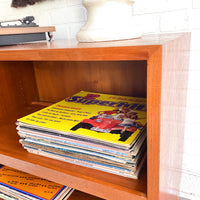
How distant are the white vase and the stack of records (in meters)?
0.58

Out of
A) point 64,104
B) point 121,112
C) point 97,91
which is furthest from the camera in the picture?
point 97,91

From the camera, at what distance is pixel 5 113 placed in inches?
39.5

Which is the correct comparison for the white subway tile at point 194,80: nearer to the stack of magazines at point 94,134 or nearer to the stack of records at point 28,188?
the stack of magazines at point 94,134

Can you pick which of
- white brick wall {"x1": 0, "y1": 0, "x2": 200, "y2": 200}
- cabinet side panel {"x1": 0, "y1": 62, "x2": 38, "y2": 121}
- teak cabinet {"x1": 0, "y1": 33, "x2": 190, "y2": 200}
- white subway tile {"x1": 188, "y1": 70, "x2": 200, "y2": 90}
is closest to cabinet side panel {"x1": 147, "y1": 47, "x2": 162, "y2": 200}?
teak cabinet {"x1": 0, "y1": 33, "x2": 190, "y2": 200}

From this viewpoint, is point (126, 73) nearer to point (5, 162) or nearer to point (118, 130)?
point (118, 130)

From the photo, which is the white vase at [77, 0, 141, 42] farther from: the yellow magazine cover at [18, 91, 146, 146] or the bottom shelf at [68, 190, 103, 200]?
the bottom shelf at [68, 190, 103, 200]

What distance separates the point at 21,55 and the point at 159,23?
0.59 metres

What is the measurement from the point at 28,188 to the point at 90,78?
1.77ft

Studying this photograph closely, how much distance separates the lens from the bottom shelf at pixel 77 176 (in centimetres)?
52

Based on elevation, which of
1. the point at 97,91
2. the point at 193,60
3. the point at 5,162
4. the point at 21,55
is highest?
the point at 21,55

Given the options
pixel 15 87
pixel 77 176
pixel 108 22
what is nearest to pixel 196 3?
pixel 108 22

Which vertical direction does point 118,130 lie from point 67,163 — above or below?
above

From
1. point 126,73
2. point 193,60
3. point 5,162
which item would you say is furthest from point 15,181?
point 193,60

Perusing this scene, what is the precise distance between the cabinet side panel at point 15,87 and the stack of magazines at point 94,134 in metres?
0.35
